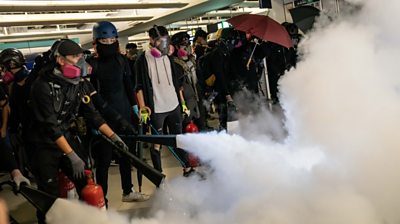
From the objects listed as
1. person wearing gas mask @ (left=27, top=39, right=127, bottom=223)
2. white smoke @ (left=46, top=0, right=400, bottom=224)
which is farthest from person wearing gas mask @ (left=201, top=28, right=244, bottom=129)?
person wearing gas mask @ (left=27, top=39, right=127, bottom=223)

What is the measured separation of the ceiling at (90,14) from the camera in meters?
5.39

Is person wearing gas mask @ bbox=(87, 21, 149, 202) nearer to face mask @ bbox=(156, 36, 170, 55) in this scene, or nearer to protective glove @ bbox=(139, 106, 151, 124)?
protective glove @ bbox=(139, 106, 151, 124)

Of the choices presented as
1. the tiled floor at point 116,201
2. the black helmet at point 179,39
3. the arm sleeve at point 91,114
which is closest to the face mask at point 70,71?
the arm sleeve at point 91,114

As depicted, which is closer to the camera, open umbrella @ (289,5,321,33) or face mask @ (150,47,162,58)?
open umbrella @ (289,5,321,33)

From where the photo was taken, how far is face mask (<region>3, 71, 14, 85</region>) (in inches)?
159

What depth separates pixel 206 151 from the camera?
133 inches

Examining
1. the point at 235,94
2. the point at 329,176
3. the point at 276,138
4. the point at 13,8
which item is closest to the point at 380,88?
the point at 329,176

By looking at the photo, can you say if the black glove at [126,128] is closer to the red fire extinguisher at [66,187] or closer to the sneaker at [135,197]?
the red fire extinguisher at [66,187]

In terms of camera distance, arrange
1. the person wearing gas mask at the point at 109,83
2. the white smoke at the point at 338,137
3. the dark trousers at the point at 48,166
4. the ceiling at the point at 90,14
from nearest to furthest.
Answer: the white smoke at the point at 338,137 < the dark trousers at the point at 48,166 < the person wearing gas mask at the point at 109,83 < the ceiling at the point at 90,14

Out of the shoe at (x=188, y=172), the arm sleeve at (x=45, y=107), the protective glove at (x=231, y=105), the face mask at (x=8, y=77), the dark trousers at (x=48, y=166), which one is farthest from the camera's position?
the protective glove at (x=231, y=105)

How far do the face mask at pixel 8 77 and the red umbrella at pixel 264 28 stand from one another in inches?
90.1

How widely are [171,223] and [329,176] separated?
116cm

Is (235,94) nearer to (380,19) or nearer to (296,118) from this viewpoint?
(296,118)

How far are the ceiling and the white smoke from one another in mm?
3552
